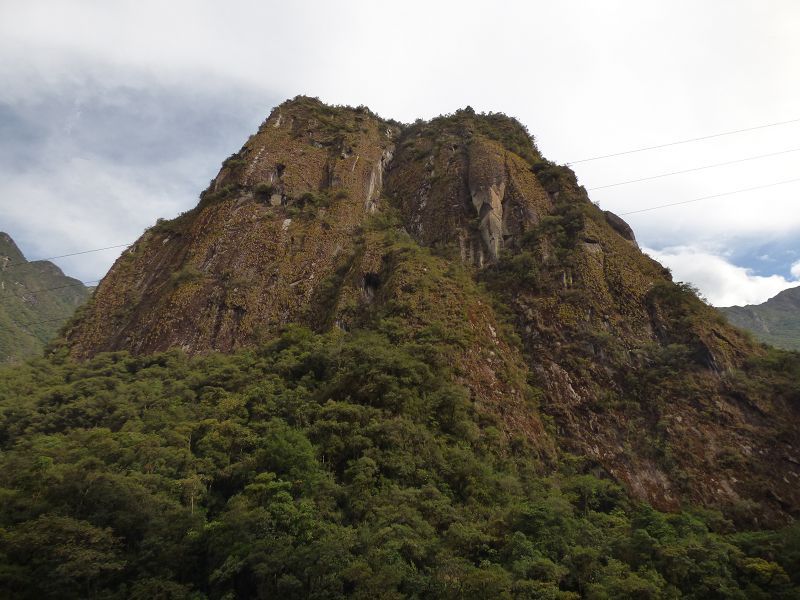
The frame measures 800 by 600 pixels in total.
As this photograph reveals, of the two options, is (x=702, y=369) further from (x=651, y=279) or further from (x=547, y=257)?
(x=547, y=257)

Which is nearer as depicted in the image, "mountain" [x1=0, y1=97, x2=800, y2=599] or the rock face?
"mountain" [x1=0, y1=97, x2=800, y2=599]

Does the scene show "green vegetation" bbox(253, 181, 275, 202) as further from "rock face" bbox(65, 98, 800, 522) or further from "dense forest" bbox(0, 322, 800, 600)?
"dense forest" bbox(0, 322, 800, 600)

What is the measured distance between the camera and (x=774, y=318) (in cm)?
7319

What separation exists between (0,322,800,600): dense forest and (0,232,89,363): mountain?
3525cm

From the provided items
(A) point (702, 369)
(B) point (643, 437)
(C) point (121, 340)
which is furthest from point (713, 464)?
(C) point (121, 340)

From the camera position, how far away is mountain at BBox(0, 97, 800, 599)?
15.0 metres

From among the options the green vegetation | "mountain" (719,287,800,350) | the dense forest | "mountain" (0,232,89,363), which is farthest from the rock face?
"mountain" (719,287,800,350)

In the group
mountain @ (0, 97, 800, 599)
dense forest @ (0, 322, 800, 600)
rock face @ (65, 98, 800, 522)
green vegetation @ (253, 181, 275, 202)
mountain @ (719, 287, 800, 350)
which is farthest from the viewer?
mountain @ (719, 287, 800, 350)

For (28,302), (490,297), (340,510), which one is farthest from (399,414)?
(28,302)

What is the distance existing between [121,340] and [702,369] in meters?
36.1

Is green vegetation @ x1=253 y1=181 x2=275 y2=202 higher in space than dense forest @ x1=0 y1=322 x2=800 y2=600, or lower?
higher

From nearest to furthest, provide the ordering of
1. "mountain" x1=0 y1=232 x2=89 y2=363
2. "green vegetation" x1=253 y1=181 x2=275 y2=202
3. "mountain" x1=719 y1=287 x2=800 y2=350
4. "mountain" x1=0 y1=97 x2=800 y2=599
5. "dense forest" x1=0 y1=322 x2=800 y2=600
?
"dense forest" x1=0 y1=322 x2=800 y2=600 → "mountain" x1=0 y1=97 x2=800 y2=599 → "green vegetation" x1=253 y1=181 x2=275 y2=202 → "mountain" x1=0 y1=232 x2=89 y2=363 → "mountain" x1=719 y1=287 x2=800 y2=350

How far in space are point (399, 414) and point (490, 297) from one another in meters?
14.5

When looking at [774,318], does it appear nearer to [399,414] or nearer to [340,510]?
[399,414]
